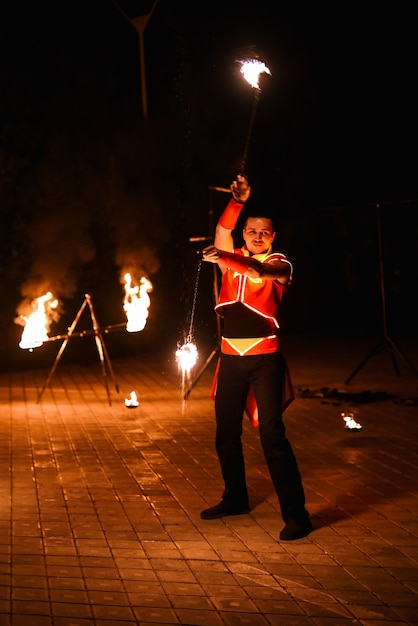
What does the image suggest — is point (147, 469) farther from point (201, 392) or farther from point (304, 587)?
point (201, 392)

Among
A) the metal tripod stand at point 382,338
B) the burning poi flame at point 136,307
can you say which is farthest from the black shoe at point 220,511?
the metal tripod stand at point 382,338

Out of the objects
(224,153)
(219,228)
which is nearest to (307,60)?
(224,153)

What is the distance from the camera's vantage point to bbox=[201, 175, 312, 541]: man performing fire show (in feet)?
19.5

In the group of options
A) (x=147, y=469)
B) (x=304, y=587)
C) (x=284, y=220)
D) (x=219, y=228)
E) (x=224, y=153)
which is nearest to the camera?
(x=304, y=587)

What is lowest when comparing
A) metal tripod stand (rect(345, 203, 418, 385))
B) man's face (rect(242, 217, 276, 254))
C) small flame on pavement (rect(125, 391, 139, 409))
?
small flame on pavement (rect(125, 391, 139, 409))

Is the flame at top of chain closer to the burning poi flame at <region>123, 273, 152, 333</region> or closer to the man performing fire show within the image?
the man performing fire show

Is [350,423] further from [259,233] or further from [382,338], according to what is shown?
[259,233]

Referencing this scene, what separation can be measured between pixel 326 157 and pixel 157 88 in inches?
164

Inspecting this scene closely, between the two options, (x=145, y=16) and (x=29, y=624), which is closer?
(x=29, y=624)

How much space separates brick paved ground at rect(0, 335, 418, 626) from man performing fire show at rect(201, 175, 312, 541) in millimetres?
349

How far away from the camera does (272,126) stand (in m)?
17.9

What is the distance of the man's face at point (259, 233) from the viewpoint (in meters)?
6.14

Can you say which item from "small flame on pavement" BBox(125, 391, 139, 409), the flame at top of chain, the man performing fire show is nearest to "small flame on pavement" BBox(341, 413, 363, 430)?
"small flame on pavement" BBox(125, 391, 139, 409)

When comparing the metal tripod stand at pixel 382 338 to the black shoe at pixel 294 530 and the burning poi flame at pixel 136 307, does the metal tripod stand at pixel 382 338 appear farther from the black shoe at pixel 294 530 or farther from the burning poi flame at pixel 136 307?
the black shoe at pixel 294 530
